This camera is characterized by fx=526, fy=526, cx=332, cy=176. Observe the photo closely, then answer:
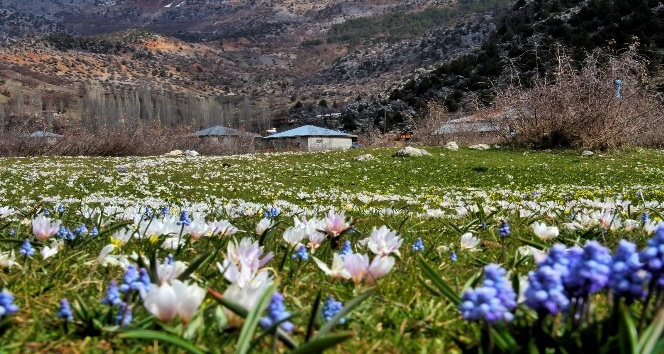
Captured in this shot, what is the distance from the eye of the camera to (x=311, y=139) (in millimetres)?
49125

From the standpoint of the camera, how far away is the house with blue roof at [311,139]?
4884cm

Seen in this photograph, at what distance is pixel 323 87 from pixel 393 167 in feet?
338

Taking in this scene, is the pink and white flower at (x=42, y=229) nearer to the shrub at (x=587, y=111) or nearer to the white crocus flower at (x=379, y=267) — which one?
the white crocus flower at (x=379, y=267)

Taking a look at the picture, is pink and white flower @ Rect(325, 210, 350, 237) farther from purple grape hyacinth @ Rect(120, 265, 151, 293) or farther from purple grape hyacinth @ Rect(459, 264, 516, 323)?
purple grape hyacinth @ Rect(459, 264, 516, 323)

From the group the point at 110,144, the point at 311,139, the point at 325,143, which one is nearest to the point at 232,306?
the point at 110,144

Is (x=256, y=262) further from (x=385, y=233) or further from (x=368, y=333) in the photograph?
(x=385, y=233)

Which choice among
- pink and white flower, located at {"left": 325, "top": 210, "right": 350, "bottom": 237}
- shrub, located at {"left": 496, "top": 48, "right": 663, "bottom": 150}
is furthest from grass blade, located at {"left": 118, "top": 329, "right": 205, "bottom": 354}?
shrub, located at {"left": 496, "top": 48, "right": 663, "bottom": 150}

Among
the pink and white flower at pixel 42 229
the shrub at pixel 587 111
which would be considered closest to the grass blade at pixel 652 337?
the pink and white flower at pixel 42 229

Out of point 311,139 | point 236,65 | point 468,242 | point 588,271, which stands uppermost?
point 236,65

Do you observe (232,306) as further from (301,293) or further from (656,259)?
(656,259)

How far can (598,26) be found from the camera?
49875 mm

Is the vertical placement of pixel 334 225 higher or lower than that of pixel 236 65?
lower

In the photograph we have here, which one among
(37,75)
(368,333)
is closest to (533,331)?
(368,333)

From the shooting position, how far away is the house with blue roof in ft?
160
